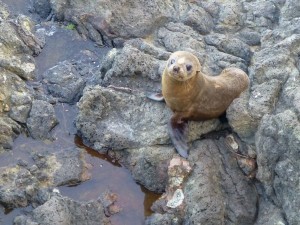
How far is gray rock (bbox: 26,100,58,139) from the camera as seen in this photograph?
7.91m

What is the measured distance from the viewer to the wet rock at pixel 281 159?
652 centimetres

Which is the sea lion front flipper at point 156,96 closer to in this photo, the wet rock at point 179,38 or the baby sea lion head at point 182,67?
the baby sea lion head at point 182,67

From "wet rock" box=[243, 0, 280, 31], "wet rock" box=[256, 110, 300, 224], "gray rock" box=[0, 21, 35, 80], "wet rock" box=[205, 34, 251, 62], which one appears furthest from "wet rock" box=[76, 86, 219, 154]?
"wet rock" box=[243, 0, 280, 31]

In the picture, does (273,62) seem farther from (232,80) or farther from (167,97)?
(167,97)

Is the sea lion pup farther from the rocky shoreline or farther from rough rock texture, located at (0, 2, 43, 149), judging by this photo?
rough rock texture, located at (0, 2, 43, 149)

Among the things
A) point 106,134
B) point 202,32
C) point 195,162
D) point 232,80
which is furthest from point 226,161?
point 202,32

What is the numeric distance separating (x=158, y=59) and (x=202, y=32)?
104 cm

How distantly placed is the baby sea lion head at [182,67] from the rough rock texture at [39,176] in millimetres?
1732

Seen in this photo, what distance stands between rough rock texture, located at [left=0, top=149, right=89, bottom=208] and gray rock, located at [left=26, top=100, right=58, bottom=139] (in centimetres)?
40

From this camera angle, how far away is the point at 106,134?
7863mm

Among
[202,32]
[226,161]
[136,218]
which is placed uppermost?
[202,32]

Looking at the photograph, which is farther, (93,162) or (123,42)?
(123,42)

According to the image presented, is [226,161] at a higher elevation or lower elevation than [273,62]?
lower

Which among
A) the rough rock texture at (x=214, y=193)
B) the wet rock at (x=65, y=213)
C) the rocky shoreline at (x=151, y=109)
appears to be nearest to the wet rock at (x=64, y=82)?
the rocky shoreline at (x=151, y=109)
